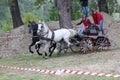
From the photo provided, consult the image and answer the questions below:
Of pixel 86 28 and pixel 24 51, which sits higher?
pixel 86 28

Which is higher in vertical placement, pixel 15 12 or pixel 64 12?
pixel 64 12

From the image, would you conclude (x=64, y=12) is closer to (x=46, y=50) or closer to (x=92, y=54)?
(x=46, y=50)

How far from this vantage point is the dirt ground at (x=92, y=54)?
1088 cm

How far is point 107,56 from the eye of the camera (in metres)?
13.0

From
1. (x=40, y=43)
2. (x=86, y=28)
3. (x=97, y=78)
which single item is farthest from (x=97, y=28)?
(x=97, y=78)

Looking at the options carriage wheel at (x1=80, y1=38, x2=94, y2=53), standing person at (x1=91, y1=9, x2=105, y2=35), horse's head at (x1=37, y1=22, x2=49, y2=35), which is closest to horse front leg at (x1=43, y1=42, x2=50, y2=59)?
horse's head at (x1=37, y1=22, x2=49, y2=35)

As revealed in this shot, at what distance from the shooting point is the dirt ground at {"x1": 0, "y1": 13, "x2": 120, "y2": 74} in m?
10.9

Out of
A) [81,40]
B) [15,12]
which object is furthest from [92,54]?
[15,12]

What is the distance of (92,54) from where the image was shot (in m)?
14.2

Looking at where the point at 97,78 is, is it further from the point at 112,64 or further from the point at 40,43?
the point at 40,43

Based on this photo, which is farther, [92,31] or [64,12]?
[64,12]

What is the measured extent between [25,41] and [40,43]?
17.0ft

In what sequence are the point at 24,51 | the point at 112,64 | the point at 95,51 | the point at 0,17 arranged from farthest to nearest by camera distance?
the point at 0,17, the point at 24,51, the point at 95,51, the point at 112,64

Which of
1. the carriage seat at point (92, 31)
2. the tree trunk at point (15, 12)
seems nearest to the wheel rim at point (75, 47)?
the carriage seat at point (92, 31)
